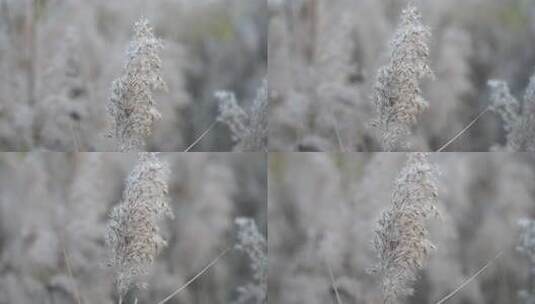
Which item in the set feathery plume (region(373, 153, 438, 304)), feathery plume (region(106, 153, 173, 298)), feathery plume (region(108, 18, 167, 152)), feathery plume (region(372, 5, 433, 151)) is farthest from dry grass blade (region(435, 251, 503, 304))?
feathery plume (region(108, 18, 167, 152))

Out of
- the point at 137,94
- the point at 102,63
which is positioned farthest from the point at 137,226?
the point at 102,63

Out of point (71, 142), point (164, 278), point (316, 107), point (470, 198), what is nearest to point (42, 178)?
point (71, 142)

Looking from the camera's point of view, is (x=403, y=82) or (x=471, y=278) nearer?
(x=403, y=82)

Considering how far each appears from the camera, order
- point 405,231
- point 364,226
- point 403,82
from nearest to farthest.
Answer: point 405,231 < point 403,82 < point 364,226

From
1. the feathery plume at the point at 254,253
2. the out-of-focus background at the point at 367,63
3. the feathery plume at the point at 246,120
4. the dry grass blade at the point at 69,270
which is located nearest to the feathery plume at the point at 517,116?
the out-of-focus background at the point at 367,63

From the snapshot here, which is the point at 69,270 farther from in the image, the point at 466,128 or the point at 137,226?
the point at 466,128
